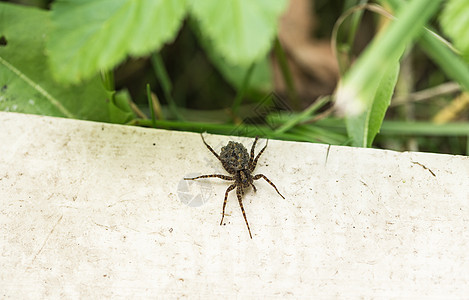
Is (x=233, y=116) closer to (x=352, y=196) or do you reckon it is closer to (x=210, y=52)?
(x=210, y=52)

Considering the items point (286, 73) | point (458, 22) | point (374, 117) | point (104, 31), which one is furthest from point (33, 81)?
point (458, 22)

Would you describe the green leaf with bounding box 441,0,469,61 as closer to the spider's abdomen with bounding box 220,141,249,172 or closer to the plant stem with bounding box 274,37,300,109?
the spider's abdomen with bounding box 220,141,249,172

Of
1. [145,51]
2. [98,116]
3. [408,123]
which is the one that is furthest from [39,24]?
[408,123]

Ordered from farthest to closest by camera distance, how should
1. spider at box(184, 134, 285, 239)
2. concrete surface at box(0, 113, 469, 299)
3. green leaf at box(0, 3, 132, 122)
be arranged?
1. green leaf at box(0, 3, 132, 122)
2. spider at box(184, 134, 285, 239)
3. concrete surface at box(0, 113, 469, 299)

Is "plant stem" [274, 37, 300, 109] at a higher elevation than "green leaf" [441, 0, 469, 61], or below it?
below

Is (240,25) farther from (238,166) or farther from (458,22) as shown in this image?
(238,166)

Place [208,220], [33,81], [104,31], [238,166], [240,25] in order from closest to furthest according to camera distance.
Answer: [240,25] → [104,31] → [208,220] → [238,166] → [33,81]

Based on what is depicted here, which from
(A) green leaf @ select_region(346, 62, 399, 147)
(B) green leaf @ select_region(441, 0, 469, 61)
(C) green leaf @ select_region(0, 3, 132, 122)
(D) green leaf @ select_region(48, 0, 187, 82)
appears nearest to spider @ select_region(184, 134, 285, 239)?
(A) green leaf @ select_region(346, 62, 399, 147)
